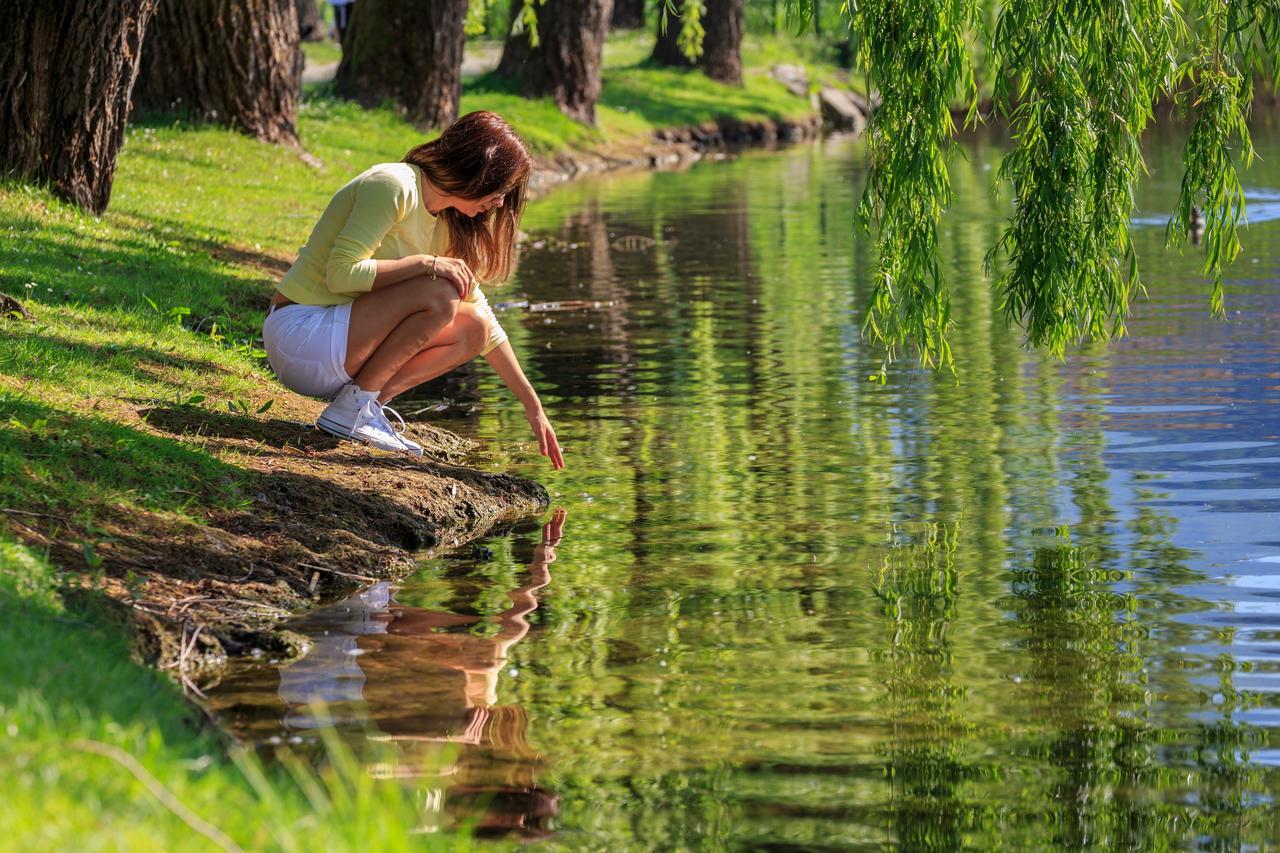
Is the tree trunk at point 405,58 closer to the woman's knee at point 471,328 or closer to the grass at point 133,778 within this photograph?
the woman's knee at point 471,328

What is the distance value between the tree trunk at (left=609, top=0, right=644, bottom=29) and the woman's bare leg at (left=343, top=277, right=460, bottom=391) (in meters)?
43.0

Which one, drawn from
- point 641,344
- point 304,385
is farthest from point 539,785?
point 641,344

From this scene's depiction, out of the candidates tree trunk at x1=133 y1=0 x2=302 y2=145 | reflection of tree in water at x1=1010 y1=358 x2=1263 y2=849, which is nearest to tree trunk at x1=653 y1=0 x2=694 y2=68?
tree trunk at x1=133 y1=0 x2=302 y2=145

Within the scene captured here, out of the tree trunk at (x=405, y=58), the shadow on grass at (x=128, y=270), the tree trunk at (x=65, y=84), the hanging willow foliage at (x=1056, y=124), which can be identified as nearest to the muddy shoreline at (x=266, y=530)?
the shadow on grass at (x=128, y=270)

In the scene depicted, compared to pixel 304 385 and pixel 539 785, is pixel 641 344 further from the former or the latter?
pixel 539 785

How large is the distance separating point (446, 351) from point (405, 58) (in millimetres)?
16771

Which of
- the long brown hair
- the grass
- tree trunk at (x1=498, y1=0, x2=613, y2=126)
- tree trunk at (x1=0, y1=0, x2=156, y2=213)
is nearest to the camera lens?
the grass

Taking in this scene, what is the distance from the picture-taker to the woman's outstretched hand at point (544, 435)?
7434mm

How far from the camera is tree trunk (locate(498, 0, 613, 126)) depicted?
29.2 meters

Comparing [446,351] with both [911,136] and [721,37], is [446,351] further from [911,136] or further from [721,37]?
[721,37]

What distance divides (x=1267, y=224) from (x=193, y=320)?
1205 cm

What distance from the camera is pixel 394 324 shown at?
7.54 metres

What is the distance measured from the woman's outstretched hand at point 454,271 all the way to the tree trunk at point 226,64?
1075 centimetres

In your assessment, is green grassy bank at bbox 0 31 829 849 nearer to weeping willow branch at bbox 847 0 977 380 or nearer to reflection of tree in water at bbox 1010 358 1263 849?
reflection of tree in water at bbox 1010 358 1263 849
